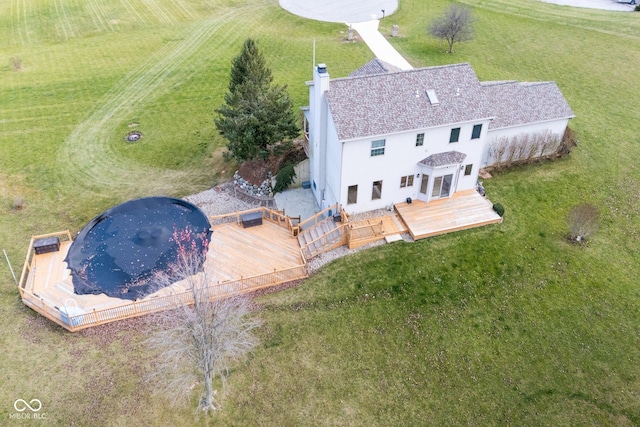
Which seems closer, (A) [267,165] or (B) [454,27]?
(A) [267,165]

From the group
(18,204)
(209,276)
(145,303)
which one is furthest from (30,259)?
(209,276)

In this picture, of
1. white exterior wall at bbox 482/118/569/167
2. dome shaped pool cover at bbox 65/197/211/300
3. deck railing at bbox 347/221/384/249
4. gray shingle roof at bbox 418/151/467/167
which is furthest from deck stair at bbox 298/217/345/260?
white exterior wall at bbox 482/118/569/167

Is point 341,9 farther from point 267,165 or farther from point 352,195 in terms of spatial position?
point 352,195

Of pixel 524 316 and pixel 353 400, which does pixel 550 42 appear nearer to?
pixel 524 316

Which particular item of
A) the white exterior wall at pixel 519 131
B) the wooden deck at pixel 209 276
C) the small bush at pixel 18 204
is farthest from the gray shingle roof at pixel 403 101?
the small bush at pixel 18 204

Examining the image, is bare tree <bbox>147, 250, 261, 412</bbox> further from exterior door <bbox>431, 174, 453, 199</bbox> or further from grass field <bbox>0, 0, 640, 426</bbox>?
exterior door <bbox>431, 174, 453, 199</bbox>

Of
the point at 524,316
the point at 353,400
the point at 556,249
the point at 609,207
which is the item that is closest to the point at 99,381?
the point at 353,400

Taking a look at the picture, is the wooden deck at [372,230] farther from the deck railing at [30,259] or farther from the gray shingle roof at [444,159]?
the deck railing at [30,259]
